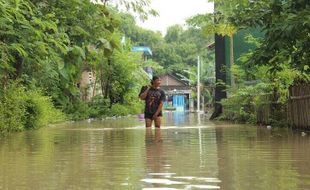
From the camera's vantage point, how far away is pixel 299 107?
47.5 feet

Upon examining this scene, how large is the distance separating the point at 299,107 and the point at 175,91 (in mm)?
72601

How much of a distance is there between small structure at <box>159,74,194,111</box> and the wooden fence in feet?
226

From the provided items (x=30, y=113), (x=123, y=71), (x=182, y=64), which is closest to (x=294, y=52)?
(x=30, y=113)

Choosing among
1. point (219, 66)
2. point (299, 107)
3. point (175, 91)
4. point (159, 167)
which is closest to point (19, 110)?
point (299, 107)

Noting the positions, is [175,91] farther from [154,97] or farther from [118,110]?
[154,97]

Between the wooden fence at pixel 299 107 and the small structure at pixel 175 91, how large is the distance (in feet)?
226

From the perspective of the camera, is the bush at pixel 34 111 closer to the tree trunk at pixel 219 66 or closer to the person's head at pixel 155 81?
the person's head at pixel 155 81

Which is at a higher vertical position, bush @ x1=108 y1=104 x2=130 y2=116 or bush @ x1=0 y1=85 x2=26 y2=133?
bush @ x1=108 y1=104 x2=130 y2=116

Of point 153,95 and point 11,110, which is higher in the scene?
point 153,95

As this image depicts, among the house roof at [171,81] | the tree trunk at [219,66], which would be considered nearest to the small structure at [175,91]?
the house roof at [171,81]

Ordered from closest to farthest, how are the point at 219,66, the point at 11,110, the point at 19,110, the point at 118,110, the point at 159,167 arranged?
the point at 159,167, the point at 11,110, the point at 19,110, the point at 219,66, the point at 118,110

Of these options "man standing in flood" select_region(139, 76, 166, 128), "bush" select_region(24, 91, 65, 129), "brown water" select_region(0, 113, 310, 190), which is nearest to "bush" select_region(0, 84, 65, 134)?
"bush" select_region(24, 91, 65, 129)

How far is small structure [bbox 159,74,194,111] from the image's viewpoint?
8636 centimetres

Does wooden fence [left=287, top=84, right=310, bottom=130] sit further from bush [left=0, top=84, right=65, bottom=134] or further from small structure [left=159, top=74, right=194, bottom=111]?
small structure [left=159, top=74, right=194, bottom=111]
